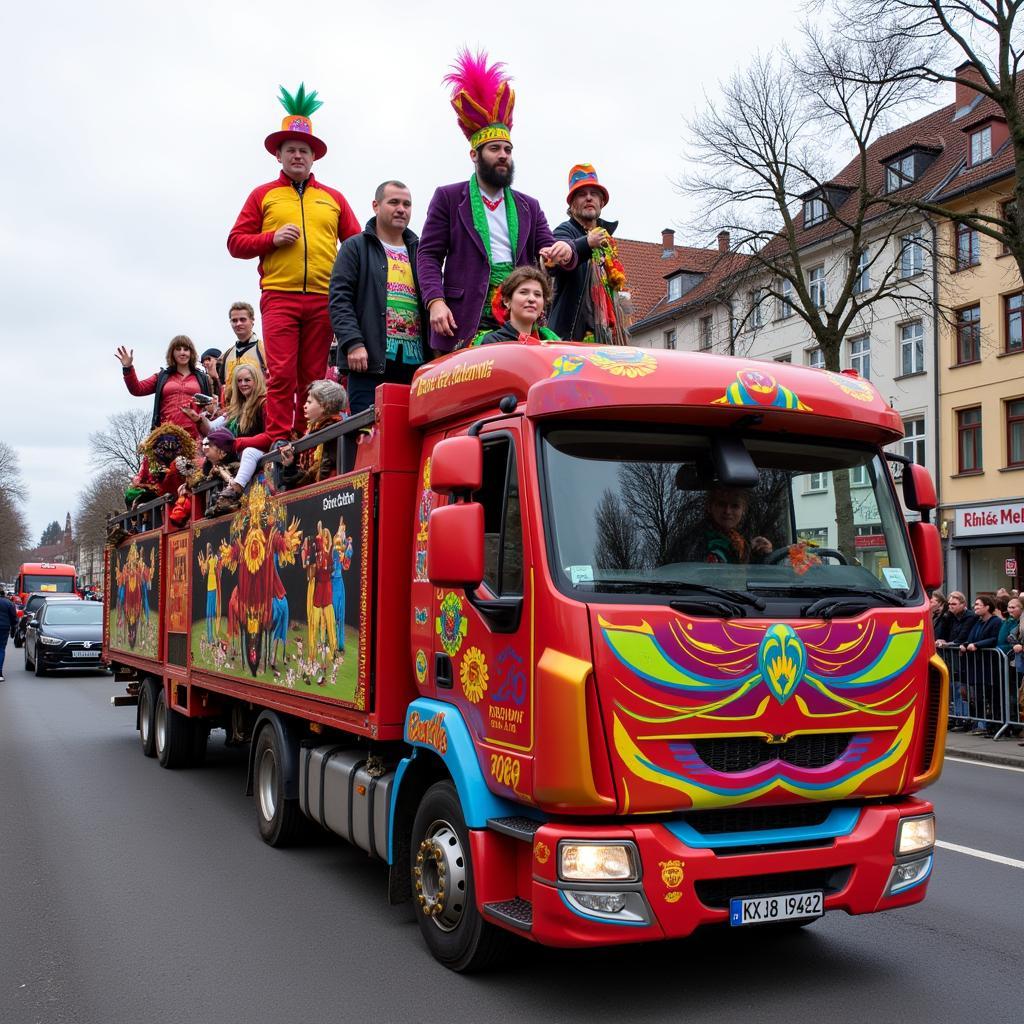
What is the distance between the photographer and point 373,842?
588 centimetres

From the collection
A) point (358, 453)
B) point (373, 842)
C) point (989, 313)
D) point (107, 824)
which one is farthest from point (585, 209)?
point (989, 313)

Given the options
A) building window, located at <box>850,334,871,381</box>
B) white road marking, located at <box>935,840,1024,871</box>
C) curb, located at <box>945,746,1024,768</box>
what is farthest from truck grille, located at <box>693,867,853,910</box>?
building window, located at <box>850,334,871,381</box>

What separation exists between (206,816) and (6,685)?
17.1 metres

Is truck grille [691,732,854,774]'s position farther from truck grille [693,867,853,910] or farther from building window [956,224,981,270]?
building window [956,224,981,270]

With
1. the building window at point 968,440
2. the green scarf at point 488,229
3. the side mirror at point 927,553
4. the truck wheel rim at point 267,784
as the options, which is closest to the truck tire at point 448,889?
the side mirror at point 927,553

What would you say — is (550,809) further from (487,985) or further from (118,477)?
(118,477)

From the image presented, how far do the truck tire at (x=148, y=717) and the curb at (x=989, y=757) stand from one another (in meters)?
8.72

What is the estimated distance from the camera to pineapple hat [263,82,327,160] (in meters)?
9.20

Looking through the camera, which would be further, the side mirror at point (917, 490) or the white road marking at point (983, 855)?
the white road marking at point (983, 855)

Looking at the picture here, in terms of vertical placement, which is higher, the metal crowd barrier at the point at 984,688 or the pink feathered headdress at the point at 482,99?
the pink feathered headdress at the point at 482,99

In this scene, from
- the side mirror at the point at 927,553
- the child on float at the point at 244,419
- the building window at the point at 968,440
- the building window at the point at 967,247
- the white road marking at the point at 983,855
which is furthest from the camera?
the building window at the point at 968,440

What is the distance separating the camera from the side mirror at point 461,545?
178 inches

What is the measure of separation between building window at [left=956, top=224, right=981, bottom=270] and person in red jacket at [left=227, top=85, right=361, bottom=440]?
90.4 ft

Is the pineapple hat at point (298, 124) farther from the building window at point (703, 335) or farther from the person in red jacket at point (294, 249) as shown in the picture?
the building window at point (703, 335)
